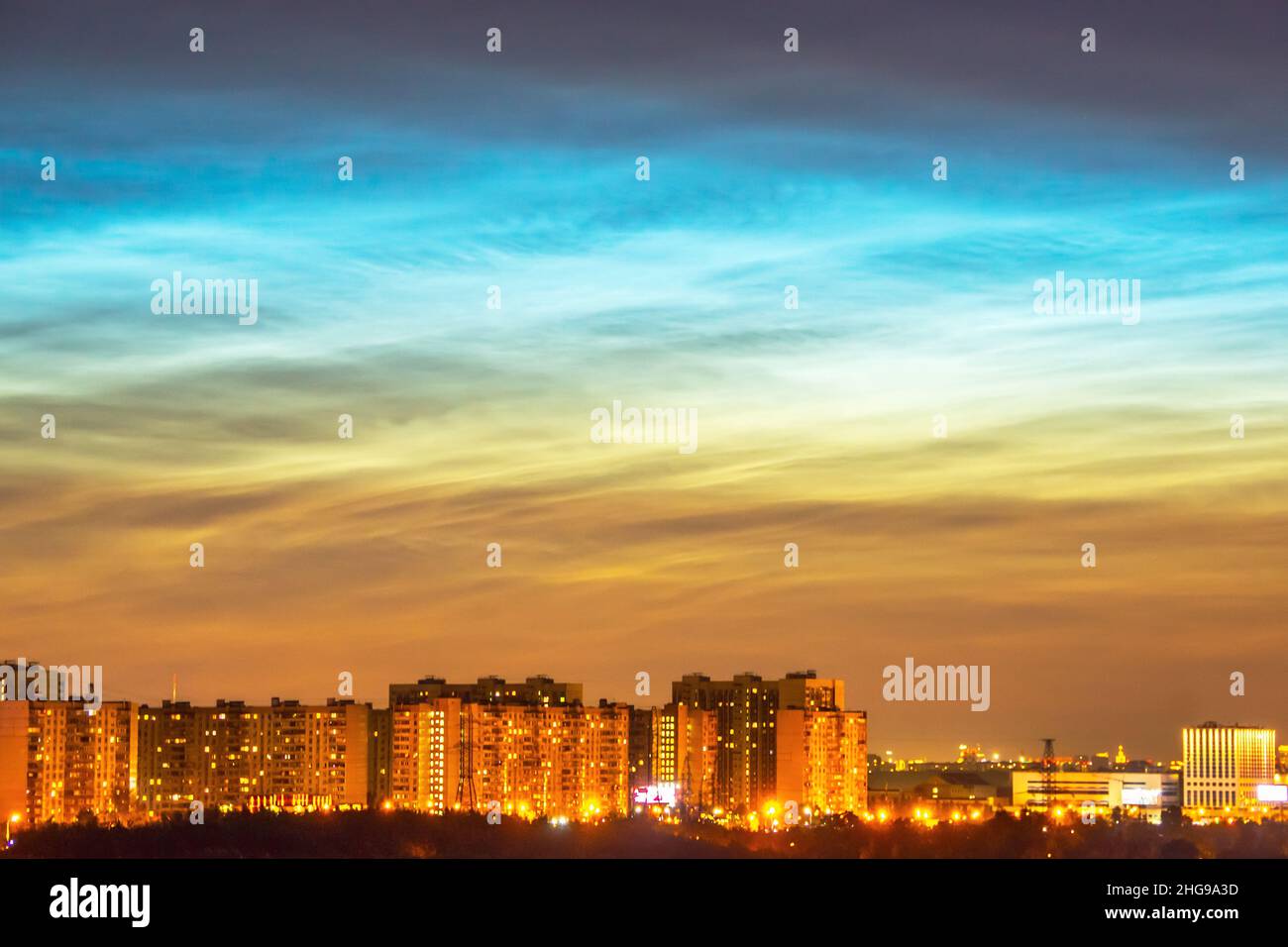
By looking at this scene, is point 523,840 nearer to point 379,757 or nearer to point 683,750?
point 379,757

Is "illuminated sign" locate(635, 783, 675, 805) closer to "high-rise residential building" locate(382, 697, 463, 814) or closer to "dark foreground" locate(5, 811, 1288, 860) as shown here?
"dark foreground" locate(5, 811, 1288, 860)

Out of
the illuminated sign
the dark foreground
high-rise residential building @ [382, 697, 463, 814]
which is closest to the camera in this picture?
the dark foreground

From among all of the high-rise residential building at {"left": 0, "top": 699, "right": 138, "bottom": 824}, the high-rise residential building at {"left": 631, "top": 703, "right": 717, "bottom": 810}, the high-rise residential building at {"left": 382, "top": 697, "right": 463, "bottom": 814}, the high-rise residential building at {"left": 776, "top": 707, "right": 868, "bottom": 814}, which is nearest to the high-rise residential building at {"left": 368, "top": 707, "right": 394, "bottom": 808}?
the high-rise residential building at {"left": 382, "top": 697, "right": 463, "bottom": 814}

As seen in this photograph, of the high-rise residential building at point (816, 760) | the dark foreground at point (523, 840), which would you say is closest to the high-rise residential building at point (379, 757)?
the dark foreground at point (523, 840)

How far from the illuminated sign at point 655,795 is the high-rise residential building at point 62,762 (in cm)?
3414

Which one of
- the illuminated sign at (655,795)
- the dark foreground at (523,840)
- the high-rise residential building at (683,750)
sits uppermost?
the high-rise residential building at (683,750)

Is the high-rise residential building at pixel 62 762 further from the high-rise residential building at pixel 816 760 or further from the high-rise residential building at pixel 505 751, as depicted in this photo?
the high-rise residential building at pixel 816 760

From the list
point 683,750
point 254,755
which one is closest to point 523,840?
point 254,755

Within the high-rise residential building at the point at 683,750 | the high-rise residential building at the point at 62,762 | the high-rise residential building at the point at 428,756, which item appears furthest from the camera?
the high-rise residential building at the point at 683,750

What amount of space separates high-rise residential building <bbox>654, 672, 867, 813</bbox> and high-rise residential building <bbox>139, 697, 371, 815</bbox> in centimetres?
2632

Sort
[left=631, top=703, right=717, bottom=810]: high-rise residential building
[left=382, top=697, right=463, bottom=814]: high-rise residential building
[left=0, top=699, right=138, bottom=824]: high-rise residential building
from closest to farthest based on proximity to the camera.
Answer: [left=0, top=699, right=138, bottom=824]: high-rise residential building, [left=382, top=697, right=463, bottom=814]: high-rise residential building, [left=631, top=703, right=717, bottom=810]: high-rise residential building

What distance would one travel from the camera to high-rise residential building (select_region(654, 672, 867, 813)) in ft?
464

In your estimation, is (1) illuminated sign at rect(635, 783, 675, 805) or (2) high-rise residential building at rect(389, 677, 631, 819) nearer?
(2) high-rise residential building at rect(389, 677, 631, 819)

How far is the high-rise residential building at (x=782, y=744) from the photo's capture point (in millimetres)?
141500
